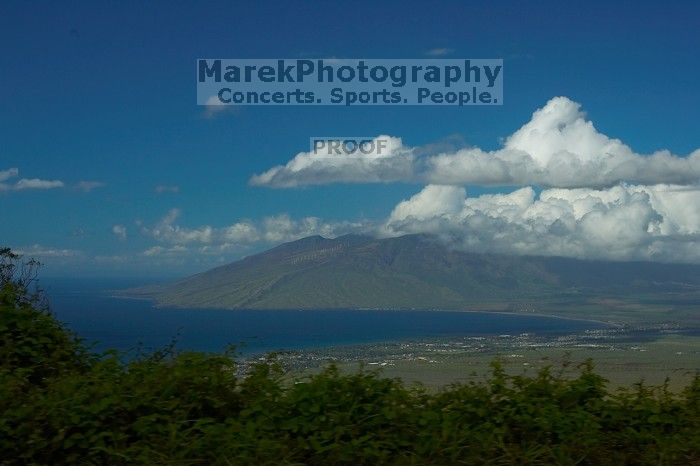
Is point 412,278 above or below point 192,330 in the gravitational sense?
above

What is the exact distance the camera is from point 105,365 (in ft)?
23.8

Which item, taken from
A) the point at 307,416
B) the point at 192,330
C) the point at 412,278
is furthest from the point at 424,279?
the point at 307,416

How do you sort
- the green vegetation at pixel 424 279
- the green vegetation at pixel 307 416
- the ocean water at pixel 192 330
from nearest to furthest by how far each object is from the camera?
the green vegetation at pixel 307 416
the ocean water at pixel 192 330
the green vegetation at pixel 424 279

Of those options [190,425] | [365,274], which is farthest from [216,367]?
[365,274]

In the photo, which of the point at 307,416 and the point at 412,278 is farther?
the point at 412,278

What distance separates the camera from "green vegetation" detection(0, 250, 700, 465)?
5.95m

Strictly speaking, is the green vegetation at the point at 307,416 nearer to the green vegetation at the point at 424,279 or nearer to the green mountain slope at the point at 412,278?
the green vegetation at the point at 424,279

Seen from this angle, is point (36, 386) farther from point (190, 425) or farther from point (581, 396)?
point (581, 396)

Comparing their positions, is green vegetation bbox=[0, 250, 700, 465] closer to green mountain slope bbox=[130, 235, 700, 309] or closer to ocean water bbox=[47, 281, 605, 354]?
ocean water bbox=[47, 281, 605, 354]

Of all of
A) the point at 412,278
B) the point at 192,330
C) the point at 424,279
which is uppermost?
the point at 412,278

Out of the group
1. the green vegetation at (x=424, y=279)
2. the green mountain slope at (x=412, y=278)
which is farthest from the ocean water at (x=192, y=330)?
the green mountain slope at (x=412, y=278)

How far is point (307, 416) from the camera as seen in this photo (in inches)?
254

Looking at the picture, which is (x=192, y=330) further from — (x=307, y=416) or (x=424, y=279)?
(x=424, y=279)

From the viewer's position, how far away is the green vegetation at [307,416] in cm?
595
